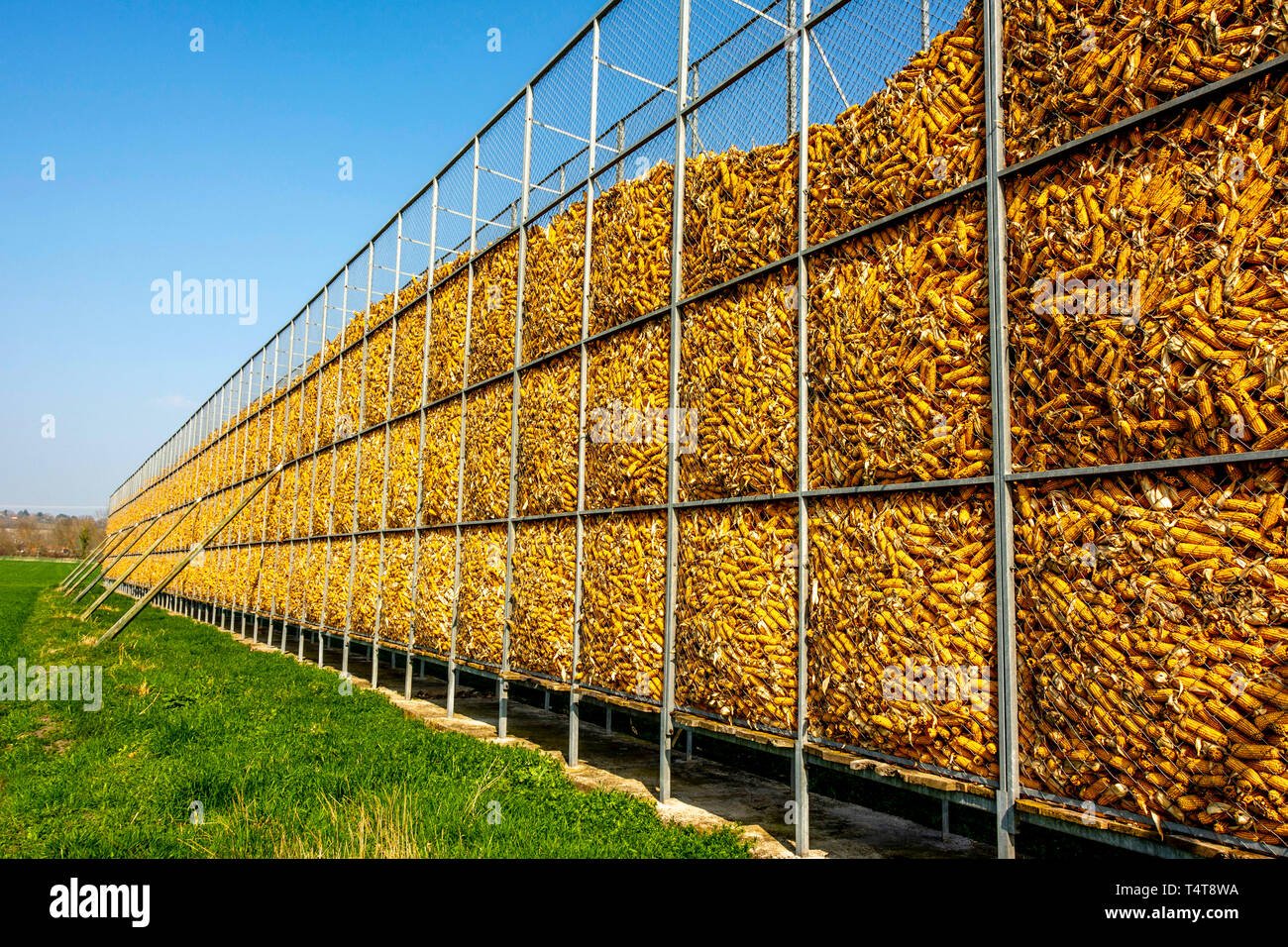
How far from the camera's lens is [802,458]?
5727 millimetres

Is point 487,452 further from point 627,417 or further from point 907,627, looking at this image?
point 907,627

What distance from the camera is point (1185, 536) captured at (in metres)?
3.71

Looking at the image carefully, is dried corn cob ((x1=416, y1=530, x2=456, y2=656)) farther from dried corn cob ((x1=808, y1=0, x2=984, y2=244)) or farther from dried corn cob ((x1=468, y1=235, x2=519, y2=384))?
dried corn cob ((x1=808, y1=0, x2=984, y2=244))

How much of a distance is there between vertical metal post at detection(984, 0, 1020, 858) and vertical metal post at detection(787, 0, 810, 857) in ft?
4.54

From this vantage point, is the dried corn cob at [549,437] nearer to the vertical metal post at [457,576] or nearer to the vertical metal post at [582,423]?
the vertical metal post at [582,423]

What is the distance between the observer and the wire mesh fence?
11.9 feet

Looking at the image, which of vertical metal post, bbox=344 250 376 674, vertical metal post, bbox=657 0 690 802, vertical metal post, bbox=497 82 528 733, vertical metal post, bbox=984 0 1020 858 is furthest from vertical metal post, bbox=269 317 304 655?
vertical metal post, bbox=984 0 1020 858

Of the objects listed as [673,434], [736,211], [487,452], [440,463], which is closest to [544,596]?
[487,452]

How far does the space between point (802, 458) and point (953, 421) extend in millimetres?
1161

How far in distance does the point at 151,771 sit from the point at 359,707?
145 inches

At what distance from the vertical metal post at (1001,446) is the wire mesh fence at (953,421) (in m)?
0.02
